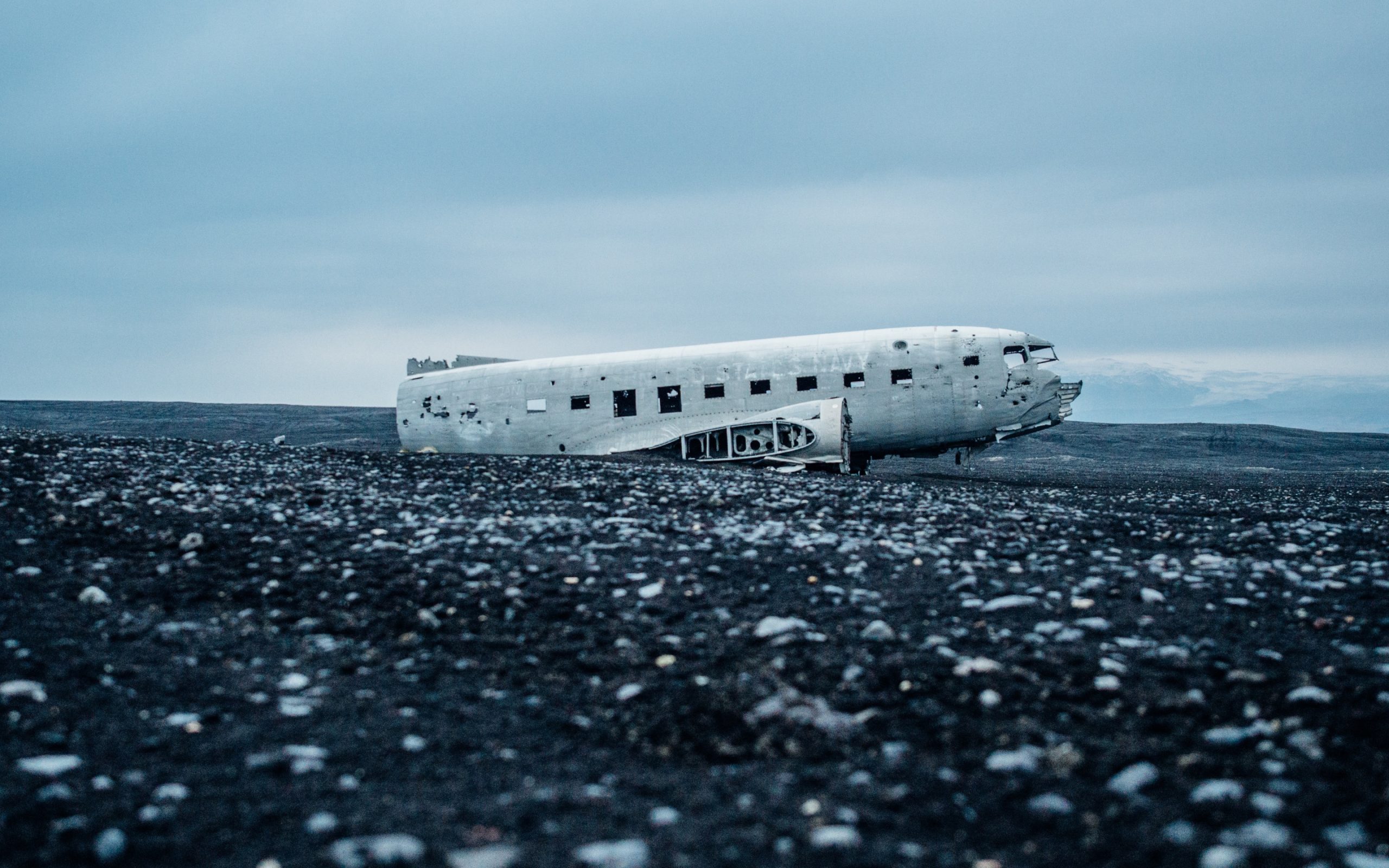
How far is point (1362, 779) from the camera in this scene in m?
4.39

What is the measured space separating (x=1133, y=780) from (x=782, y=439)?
21.4m

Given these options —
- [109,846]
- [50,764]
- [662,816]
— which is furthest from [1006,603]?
[50,764]

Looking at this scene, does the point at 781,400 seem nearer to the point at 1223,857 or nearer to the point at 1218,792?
the point at 1218,792

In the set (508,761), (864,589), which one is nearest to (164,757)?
(508,761)

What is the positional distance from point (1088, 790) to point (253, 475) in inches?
566

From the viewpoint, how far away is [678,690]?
588 centimetres

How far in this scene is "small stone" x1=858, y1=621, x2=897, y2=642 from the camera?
267 inches

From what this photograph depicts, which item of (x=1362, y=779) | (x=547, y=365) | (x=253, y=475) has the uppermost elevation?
(x=547, y=365)

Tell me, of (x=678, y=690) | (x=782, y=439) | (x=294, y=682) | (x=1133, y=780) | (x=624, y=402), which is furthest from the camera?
(x=624, y=402)

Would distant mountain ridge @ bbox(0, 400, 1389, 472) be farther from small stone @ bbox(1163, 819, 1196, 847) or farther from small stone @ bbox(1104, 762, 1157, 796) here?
small stone @ bbox(1163, 819, 1196, 847)

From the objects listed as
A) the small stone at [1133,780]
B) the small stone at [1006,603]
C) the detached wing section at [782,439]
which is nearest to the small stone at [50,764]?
the small stone at [1133,780]

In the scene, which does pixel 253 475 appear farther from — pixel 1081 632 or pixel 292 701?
pixel 1081 632

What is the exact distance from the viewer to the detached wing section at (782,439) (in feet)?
81.1

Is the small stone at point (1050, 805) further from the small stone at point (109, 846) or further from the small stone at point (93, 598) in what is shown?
the small stone at point (93, 598)
